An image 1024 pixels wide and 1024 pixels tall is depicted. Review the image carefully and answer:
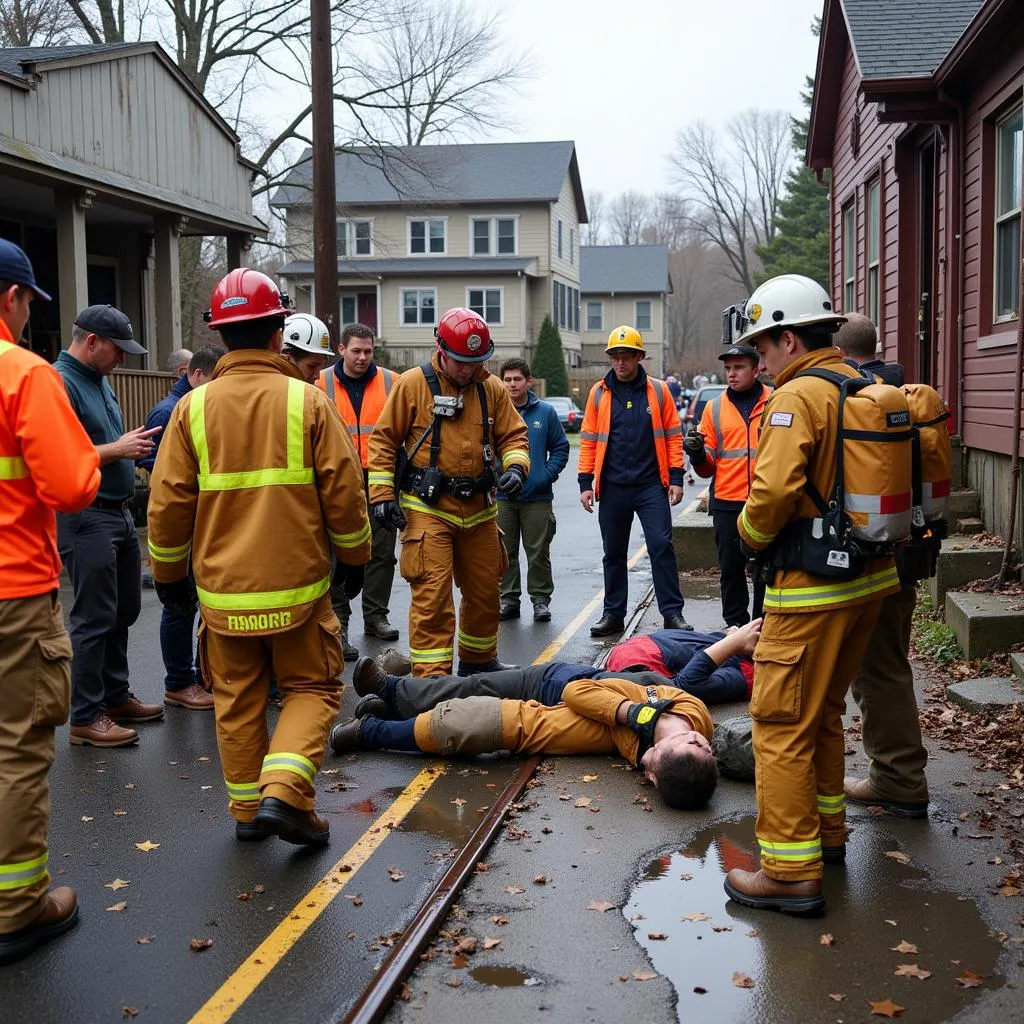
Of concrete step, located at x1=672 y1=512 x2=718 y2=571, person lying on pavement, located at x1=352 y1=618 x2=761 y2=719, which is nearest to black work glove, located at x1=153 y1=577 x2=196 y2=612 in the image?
person lying on pavement, located at x1=352 y1=618 x2=761 y2=719

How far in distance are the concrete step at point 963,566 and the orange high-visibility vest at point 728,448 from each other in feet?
5.74

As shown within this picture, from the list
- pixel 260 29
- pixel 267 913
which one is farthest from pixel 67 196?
pixel 260 29

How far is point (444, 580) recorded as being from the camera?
287 inches

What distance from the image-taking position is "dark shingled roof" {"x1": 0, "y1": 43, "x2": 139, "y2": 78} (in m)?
14.9

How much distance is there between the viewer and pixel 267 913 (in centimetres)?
451

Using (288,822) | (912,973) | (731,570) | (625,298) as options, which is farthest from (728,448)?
(625,298)

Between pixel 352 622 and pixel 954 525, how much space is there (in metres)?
5.39

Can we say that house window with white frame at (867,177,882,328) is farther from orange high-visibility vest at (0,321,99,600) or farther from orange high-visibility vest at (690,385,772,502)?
orange high-visibility vest at (0,321,99,600)

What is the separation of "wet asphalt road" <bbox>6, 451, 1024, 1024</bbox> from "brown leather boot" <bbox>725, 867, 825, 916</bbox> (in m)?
0.06

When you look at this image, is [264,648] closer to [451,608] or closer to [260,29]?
[451,608]

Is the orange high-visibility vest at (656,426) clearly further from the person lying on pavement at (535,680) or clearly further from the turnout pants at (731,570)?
the person lying on pavement at (535,680)

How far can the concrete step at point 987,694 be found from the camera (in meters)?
6.96

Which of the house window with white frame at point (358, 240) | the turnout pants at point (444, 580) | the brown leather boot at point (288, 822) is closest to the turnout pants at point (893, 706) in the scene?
the brown leather boot at point (288, 822)

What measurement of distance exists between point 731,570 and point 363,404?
3.03m
